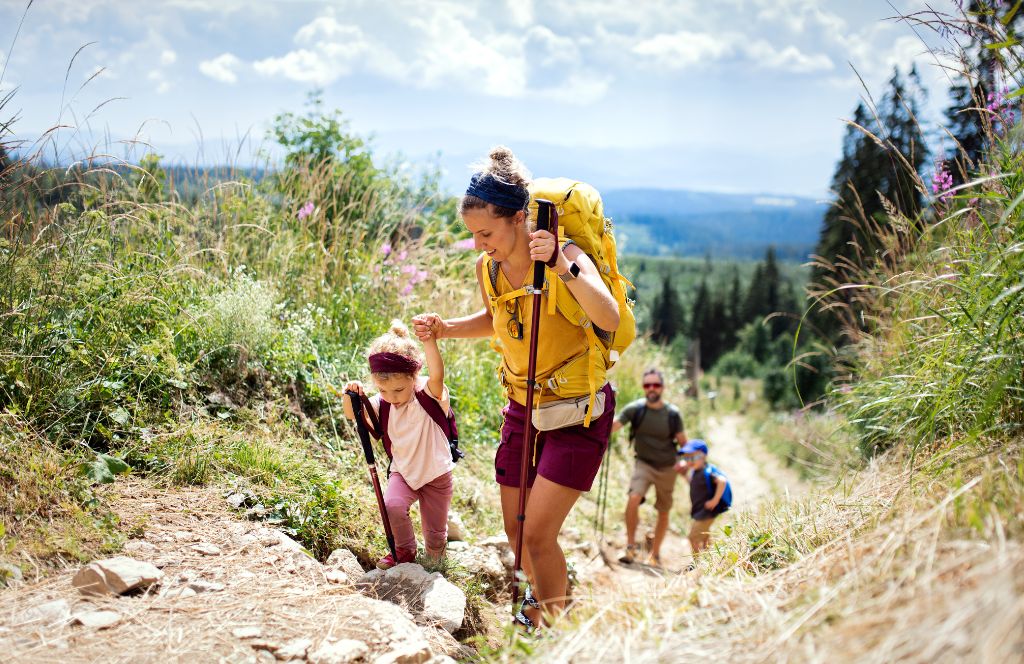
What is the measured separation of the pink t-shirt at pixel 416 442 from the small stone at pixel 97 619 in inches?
60.1

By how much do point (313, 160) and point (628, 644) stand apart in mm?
7003

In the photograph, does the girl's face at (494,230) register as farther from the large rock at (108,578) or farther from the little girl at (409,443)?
the large rock at (108,578)

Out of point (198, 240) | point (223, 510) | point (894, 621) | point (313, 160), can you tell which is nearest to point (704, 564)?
point (894, 621)

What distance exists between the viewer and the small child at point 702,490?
6.45 m

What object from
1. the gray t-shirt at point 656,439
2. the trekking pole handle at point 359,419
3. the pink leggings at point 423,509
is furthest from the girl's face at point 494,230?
the gray t-shirt at point 656,439

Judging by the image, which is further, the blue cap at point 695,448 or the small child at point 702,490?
the blue cap at point 695,448

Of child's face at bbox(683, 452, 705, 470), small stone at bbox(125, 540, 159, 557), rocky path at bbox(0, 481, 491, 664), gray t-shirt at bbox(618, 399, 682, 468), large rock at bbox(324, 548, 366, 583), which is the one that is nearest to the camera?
rocky path at bbox(0, 481, 491, 664)

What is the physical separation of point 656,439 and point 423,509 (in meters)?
3.59

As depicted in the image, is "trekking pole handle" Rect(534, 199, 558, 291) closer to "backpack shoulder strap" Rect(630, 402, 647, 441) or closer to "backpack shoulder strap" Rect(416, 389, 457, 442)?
"backpack shoulder strap" Rect(416, 389, 457, 442)

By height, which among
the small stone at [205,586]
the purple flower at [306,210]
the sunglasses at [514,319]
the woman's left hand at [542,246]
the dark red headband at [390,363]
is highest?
the purple flower at [306,210]

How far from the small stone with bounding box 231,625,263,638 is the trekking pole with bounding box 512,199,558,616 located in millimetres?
1080

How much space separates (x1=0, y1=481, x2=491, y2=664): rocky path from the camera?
8.92 ft

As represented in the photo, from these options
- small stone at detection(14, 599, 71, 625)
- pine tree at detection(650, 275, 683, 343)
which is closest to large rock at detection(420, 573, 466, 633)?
small stone at detection(14, 599, 71, 625)

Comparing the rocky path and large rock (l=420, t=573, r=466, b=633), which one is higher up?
the rocky path
